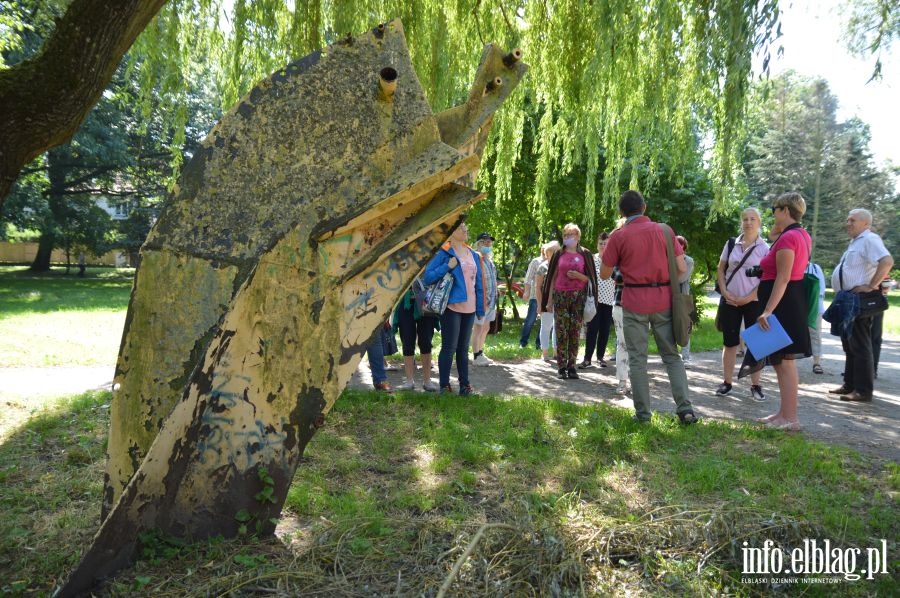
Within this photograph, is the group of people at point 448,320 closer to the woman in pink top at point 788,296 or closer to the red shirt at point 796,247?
Result: the woman in pink top at point 788,296

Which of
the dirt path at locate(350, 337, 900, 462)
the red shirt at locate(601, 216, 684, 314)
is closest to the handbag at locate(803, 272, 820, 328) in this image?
the dirt path at locate(350, 337, 900, 462)

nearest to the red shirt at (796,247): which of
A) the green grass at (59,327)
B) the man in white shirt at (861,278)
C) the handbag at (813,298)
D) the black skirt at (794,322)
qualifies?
the black skirt at (794,322)

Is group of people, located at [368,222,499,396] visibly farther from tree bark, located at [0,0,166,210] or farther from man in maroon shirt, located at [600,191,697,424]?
tree bark, located at [0,0,166,210]

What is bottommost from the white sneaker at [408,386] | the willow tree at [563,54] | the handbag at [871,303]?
the white sneaker at [408,386]

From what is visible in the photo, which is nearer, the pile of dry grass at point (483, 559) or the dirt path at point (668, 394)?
the pile of dry grass at point (483, 559)

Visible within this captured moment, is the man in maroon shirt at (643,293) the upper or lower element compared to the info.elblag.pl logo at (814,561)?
upper

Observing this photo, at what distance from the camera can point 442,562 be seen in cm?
311

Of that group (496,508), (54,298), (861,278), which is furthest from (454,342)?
(54,298)

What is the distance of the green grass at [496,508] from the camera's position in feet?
9.74

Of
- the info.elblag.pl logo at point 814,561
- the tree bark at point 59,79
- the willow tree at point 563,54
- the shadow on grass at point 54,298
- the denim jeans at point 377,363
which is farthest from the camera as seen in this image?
the shadow on grass at point 54,298

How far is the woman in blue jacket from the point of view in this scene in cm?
682

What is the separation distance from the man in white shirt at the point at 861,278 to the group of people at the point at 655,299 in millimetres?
11

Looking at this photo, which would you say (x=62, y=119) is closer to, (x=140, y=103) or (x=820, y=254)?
(x=140, y=103)

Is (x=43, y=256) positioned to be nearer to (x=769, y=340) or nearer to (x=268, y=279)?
(x=268, y=279)
